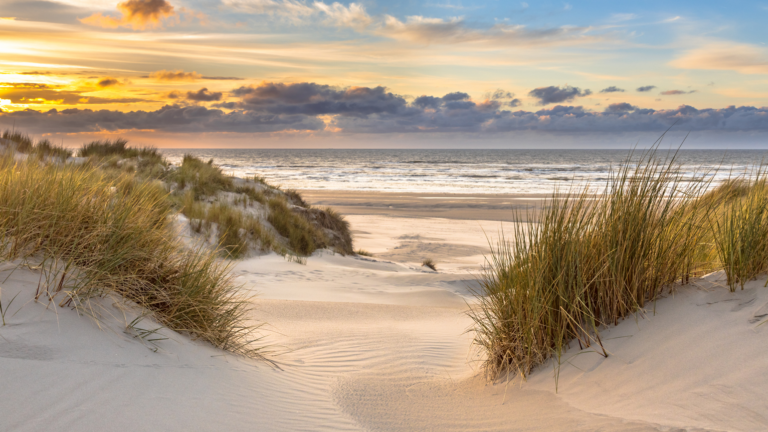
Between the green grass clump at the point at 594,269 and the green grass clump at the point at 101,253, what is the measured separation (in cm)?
235

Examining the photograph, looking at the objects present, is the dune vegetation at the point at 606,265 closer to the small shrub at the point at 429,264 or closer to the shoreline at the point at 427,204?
the small shrub at the point at 429,264

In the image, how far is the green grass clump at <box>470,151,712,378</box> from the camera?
3.38 meters

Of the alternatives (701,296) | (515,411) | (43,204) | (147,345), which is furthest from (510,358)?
(43,204)

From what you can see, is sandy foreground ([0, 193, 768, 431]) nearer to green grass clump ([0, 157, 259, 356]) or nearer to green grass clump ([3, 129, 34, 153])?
green grass clump ([0, 157, 259, 356])

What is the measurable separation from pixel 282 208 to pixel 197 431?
11.2 meters

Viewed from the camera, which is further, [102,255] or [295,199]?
[295,199]

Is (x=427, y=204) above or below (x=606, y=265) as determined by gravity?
below

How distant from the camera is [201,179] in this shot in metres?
13.7

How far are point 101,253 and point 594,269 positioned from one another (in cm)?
360

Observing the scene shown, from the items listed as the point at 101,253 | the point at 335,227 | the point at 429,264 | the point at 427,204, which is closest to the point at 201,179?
the point at 335,227

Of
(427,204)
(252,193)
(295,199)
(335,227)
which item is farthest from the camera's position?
(427,204)

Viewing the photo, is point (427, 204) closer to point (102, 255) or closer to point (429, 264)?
point (429, 264)

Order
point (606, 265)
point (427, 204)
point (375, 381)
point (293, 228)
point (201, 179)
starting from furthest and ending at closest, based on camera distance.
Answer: point (427, 204) → point (201, 179) → point (293, 228) → point (375, 381) → point (606, 265)

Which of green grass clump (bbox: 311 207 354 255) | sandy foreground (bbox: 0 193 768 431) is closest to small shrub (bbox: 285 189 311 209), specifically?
green grass clump (bbox: 311 207 354 255)
